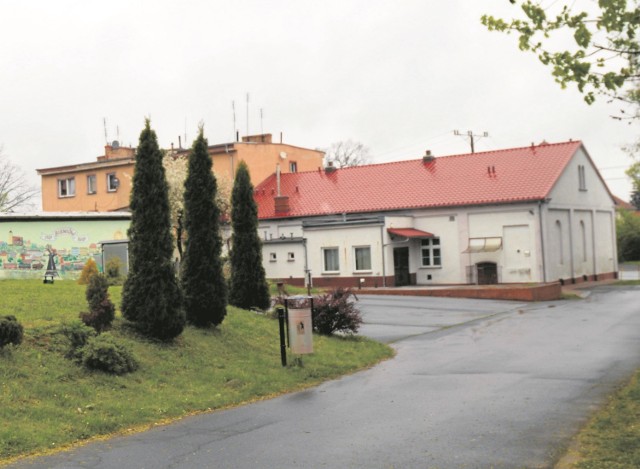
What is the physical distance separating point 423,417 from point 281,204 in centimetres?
4187

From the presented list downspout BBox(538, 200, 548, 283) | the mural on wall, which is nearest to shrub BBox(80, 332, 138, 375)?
the mural on wall

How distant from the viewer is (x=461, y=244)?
1807 inches

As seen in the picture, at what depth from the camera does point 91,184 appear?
6103 centimetres

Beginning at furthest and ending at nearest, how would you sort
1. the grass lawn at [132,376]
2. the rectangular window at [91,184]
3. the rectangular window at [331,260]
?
1. the rectangular window at [91,184]
2. the rectangular window at [331,260]
3. the grass lawn at [132,376]

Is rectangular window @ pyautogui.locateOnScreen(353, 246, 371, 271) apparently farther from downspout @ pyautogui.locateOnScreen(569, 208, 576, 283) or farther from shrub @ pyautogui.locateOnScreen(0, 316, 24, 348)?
shrub @ pyautogui.locateOnScreen(0, 316, 24, 348)

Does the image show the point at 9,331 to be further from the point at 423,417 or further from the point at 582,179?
the point at 582,179

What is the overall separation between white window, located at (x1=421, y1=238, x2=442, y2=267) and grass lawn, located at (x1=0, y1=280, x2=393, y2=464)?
28.6 metres

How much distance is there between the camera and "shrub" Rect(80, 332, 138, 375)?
40.1ft

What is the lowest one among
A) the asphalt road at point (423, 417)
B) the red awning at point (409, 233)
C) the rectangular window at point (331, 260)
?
the asphalt road at point (423, 417)

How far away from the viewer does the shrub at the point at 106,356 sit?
481 inches

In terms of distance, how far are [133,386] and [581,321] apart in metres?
16.4

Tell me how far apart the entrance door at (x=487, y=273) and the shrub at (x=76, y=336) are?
34.4 meters

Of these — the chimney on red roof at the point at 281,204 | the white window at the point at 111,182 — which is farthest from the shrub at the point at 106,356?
the white window at the point at 111,182

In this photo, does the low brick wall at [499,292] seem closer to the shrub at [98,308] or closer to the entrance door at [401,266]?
the entrance door at [401,266]
